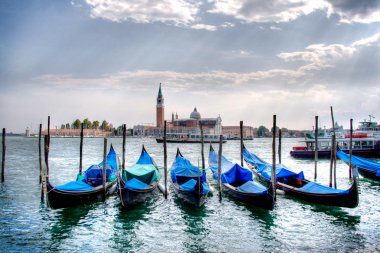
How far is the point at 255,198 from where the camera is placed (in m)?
11.1

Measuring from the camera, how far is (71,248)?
26.0 feet

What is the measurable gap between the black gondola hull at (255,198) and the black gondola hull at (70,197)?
520cm

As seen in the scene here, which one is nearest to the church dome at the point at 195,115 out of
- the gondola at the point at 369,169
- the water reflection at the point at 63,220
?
the gondola at the point at 369,169

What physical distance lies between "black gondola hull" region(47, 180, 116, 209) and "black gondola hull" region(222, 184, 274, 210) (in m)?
5.20

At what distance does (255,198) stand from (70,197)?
21.0 feet

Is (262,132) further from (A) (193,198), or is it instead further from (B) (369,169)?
(A) (193,198)

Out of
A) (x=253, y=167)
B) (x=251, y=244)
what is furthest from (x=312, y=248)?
(x=253, y=167)

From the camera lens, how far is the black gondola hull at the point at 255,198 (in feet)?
35.0

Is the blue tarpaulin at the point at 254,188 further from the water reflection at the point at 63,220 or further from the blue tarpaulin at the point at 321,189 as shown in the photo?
the water reflection at the point at 63,220

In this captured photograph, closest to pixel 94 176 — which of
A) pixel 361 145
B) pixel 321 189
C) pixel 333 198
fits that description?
pixel 321 189

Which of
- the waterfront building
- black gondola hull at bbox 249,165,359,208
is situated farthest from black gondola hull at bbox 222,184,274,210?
the waterfront building

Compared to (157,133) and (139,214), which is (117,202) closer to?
(139,214)

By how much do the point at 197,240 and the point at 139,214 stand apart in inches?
116

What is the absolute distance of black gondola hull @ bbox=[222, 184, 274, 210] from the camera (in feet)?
35.0
